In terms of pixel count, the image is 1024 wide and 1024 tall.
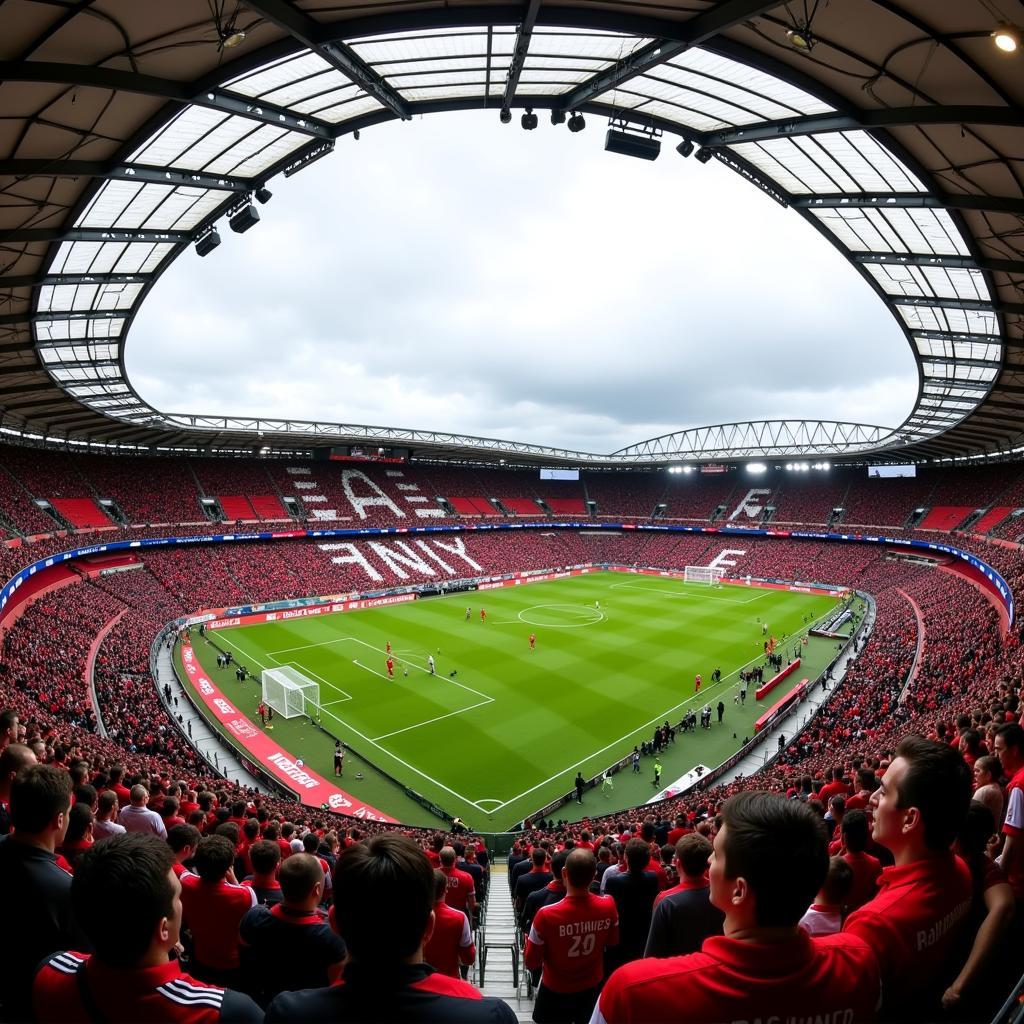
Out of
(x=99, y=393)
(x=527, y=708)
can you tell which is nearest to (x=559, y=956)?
(x=527, y=708)

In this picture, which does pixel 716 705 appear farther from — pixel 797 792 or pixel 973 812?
pixel 973 812

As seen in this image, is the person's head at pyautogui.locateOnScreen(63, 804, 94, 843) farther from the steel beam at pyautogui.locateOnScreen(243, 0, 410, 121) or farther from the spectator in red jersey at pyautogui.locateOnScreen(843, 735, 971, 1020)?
the steel beam at pyautogui.locateOnScreen(243, 0, 410, 121)

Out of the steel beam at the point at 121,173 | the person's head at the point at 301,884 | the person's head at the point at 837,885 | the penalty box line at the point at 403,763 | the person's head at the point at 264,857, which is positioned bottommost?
the penalty box line at the point at 403,763

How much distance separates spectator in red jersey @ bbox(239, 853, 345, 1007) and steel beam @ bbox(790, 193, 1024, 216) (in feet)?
55.6

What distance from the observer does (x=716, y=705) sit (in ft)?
95.0

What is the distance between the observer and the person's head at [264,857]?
5418mm

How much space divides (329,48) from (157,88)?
3064 millimetres

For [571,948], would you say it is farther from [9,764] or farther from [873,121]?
[873,121]

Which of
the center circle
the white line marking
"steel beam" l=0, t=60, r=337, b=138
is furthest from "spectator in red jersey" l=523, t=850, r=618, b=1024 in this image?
the center circle

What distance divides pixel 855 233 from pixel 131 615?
40.2 meters

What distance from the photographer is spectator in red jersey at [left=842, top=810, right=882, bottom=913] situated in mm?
5070

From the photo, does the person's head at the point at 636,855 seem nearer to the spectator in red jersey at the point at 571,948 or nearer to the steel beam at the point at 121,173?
the spectator in red jersey at the point at 571,948

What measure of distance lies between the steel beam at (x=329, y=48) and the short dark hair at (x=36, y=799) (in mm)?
9561

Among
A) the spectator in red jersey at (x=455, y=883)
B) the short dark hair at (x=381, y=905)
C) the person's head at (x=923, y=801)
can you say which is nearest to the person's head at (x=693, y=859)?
the person's head at (x=923, y=801)
